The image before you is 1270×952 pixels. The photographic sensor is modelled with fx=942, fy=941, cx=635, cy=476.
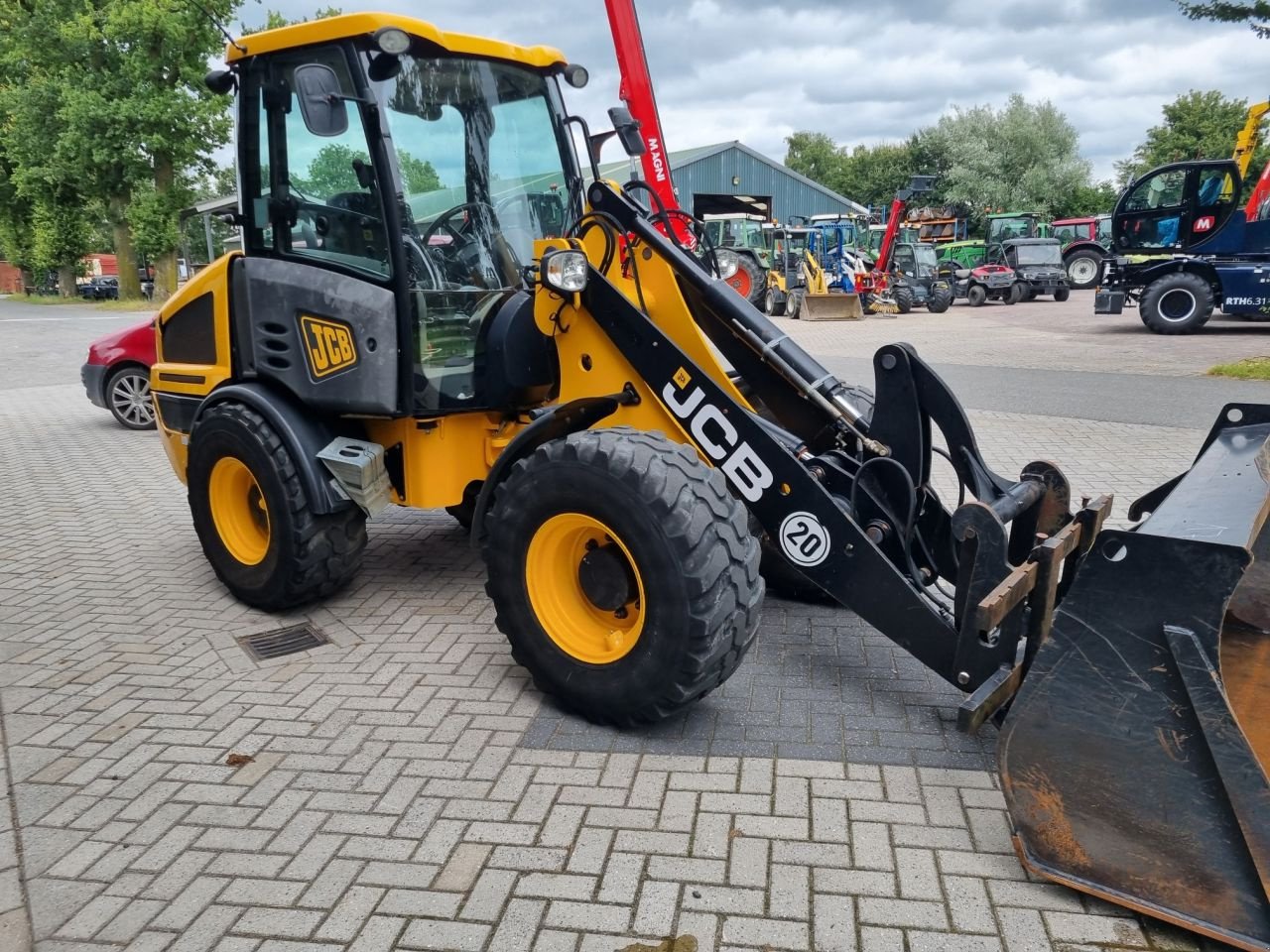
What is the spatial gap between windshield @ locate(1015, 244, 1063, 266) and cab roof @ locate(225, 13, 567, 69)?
87.2 ft

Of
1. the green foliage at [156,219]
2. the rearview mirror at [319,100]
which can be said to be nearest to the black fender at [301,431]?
the rearview mirror at [319,100]

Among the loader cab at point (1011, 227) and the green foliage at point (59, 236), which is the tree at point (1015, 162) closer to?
the loader cab at point (1011, 227)

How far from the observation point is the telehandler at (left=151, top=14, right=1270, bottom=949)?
7.63 feet

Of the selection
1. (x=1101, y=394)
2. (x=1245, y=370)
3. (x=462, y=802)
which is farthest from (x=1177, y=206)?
(x=462, y=802)

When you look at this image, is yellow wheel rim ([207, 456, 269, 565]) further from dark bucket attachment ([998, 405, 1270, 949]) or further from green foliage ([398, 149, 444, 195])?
dark bucket attachment ([998, 405, 1270, 949])

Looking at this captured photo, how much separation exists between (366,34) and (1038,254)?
1098 inches

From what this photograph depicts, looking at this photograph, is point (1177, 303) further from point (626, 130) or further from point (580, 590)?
point (580, 590)

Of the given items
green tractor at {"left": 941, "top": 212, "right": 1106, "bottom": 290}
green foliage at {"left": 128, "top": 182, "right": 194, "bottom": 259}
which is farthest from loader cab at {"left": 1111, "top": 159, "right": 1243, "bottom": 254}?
green foliage at {"left": 128, "top": 182, "right": 194, "bottom": 259}

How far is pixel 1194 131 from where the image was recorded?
5122cm

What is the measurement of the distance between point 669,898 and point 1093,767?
1.15m

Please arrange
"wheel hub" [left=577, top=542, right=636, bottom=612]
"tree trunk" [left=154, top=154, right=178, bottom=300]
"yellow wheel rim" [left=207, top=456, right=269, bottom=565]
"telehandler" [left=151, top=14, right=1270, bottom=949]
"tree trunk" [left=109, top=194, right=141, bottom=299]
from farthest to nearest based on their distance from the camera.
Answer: "tree trunk" [left=109, top=194, right=141, bottom=299] < "tree trunk" [left=154, top=154, right=178, bottom=300] < "yellow wheel rim" [left=207, top=456, right=269, bottom=565] < "wheel hub" [left=577, top=542, right=636, bottom=612] < "telehandler" [left=151, top=14, right=1270, bottom=949]

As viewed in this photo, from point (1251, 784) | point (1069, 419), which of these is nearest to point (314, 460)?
point (1251, 784)

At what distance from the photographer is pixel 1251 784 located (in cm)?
215

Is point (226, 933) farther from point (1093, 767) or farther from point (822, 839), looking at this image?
point (1093, 767)
